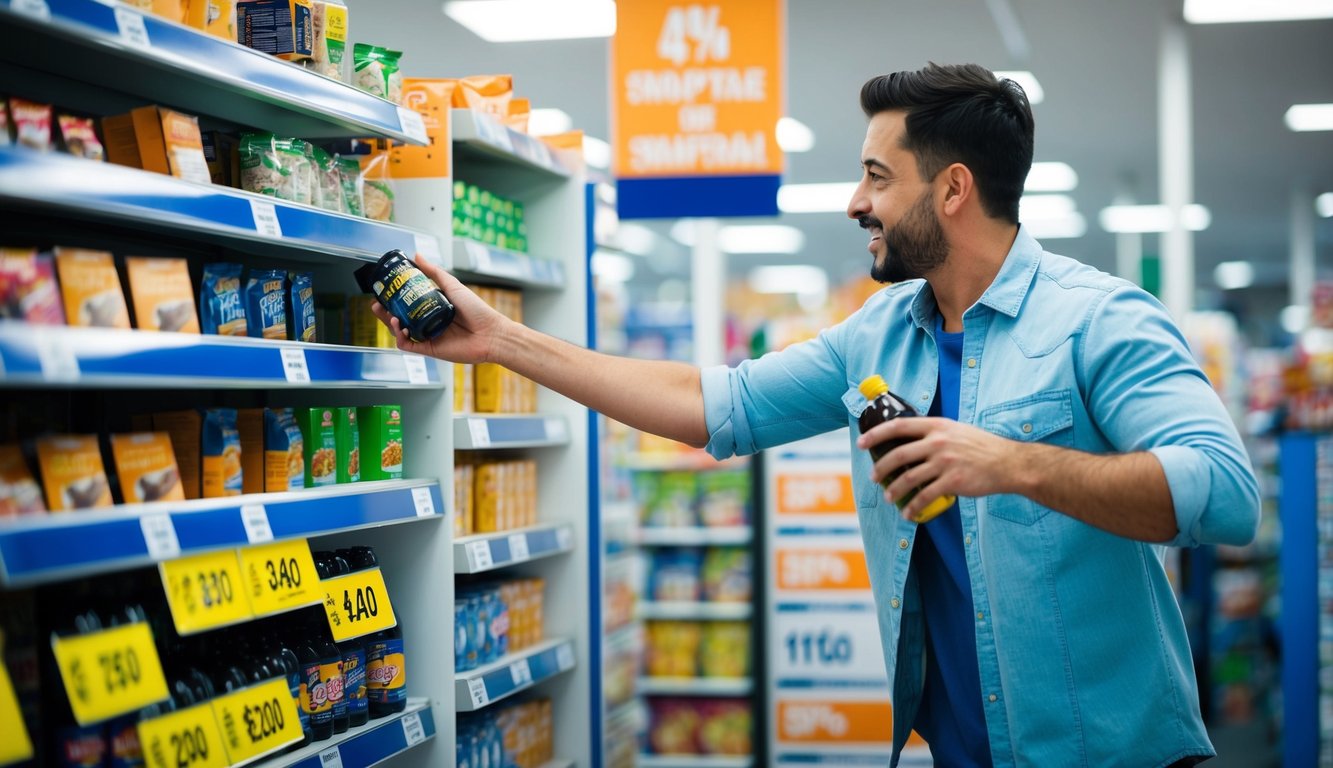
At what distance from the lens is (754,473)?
236 inches

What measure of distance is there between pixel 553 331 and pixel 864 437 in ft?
6.23

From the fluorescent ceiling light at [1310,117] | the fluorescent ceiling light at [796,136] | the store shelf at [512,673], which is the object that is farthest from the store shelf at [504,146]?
the fluorescent ceiling light at [1310,117]

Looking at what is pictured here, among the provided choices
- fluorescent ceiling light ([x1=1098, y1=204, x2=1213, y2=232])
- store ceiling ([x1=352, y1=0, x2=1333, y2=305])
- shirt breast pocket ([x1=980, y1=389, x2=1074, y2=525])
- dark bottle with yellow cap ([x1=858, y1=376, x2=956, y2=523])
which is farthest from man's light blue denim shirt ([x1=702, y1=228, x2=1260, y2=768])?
fluorescent ceiling light ([x1=1098, y1=204, x2=1213, y2=232])

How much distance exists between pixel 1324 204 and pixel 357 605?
16.8 metres

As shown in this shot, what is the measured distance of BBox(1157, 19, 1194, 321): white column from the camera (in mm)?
7645

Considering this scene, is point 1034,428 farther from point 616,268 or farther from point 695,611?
point 616,268

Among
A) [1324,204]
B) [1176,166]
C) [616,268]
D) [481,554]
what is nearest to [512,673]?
[481,554]

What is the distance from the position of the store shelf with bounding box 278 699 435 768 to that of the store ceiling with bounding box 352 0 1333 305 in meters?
3.91

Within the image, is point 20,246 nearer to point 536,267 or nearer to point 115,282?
point 115,282

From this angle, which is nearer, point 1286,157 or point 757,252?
point 1286,157

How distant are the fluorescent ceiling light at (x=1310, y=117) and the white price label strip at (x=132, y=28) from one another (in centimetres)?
1127

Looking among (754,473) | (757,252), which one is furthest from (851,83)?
(757,252)

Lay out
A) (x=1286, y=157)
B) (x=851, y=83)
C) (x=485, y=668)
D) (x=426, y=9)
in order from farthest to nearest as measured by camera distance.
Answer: (x=1286, y=157)
(x=851, y=83)
(x=426, y=9)
(x=485, y=668)

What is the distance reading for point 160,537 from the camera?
1761 millimetres
